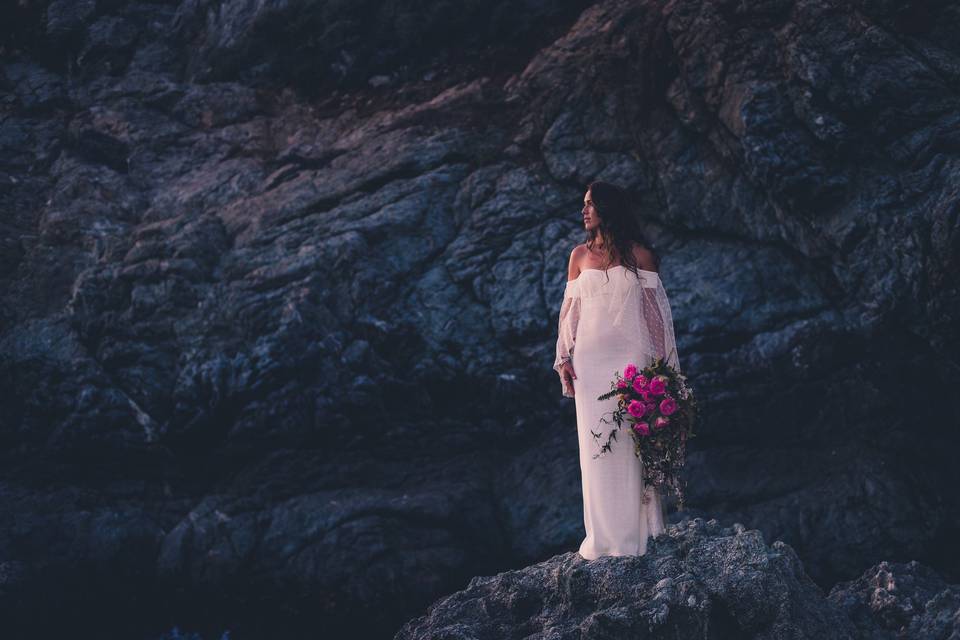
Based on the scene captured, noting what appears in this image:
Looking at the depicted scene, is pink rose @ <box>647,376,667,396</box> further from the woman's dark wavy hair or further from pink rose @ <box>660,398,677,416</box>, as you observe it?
the woman's dark wavy hair

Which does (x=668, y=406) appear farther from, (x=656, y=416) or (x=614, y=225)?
(x=614, y=225)

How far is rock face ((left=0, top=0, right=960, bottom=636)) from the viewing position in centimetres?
1019

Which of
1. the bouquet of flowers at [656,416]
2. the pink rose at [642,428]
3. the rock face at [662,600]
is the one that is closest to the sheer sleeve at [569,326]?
the bouquet of flowers at [656,416]

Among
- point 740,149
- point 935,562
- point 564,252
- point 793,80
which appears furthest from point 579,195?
point 935,562

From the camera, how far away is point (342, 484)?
11414 millimetres

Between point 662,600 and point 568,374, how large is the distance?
2096 millimetres

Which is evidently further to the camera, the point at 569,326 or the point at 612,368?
the point at 569,326

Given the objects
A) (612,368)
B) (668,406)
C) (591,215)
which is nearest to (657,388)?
(668,406)

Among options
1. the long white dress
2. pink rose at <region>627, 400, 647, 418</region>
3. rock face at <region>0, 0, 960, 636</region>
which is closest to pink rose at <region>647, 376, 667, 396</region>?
pink rose at <region>627, 400, 647, 418</region>

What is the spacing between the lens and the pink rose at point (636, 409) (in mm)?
6695

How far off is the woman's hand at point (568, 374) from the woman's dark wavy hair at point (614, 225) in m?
0.80

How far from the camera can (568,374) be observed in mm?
7488

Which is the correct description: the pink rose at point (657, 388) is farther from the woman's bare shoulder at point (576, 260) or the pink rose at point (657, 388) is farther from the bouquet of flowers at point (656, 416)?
the woman's bare shoulder at point (576, 260)

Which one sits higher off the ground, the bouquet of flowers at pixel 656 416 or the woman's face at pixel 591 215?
the woman's face at pixel 591 215
